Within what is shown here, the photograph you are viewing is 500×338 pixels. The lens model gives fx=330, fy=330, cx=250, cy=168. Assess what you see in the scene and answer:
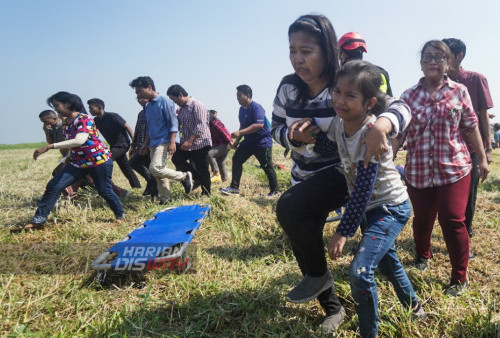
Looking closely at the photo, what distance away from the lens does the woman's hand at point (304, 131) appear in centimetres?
184

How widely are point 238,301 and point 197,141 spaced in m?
3.65

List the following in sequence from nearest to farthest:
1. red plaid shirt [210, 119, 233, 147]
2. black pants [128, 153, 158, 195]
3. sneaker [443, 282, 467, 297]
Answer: sneaker [443, 282, 467, 297] < black pants [128, 153, 158, 195] < red plaid shirt [210, 119, 233, 147]

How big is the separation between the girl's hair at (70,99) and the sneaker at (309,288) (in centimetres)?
390

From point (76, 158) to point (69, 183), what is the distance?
0.35 meters

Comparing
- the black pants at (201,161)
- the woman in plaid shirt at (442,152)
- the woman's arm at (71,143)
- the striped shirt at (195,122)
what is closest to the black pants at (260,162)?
the black pants at (201,161)

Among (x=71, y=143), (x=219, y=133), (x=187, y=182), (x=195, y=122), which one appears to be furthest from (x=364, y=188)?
(x=219, y=133)

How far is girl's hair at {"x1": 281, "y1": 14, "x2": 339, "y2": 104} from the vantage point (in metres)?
1.91

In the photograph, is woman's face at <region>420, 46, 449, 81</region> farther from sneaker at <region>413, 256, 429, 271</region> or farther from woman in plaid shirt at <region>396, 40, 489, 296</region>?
sneaker at <region>413, 256, 429, 271</region>

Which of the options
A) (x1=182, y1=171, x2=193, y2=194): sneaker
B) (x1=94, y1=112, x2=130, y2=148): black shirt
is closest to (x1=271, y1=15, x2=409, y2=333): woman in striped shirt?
(x1=182, y1=171, x2=193, y2=194): sneaker

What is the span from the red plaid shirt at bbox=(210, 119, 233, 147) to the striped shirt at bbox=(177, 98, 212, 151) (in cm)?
106

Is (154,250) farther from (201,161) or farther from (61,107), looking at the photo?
(201,161)

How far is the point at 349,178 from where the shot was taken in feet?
6.21

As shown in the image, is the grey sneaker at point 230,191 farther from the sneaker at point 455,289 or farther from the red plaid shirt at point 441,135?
the sneaker at point 455,289

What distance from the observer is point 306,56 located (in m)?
1.93
